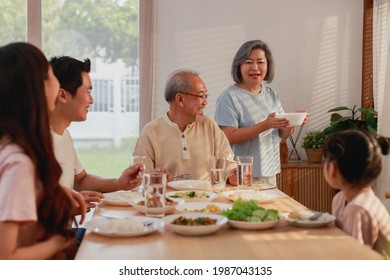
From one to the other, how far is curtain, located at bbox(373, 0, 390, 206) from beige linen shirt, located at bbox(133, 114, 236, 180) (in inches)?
73.7

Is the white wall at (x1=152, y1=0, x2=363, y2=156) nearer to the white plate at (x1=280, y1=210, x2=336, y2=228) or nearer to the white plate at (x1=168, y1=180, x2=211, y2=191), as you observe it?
the white plate at (x1=168, y1=180, x2=211, y2=191)

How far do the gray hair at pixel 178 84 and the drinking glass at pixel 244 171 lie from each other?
25.9 inches

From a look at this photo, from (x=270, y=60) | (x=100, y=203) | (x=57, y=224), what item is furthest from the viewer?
(x=270, y=60)

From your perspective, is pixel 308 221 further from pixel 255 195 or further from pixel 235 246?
pixel 255 195

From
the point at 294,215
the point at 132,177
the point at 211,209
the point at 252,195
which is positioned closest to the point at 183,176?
the point at 132,177

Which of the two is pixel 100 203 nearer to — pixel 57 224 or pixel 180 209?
pixel 180 209

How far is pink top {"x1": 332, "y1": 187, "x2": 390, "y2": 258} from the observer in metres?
1.86

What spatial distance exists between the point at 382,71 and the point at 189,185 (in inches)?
100

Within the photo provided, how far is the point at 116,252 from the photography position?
5.35 ft

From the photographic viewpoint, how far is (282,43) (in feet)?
16.7
